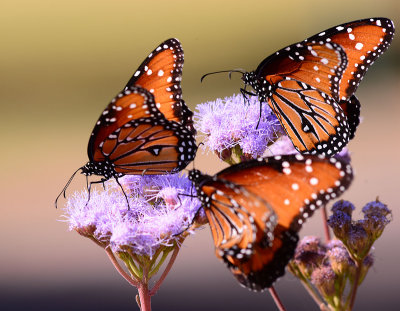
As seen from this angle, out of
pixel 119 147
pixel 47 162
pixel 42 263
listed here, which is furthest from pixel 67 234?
pixel 119 147

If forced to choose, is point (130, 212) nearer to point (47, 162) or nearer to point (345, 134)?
point (345, 134)

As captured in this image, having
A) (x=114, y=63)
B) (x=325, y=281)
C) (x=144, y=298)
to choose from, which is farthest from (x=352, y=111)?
(x=114, y=63)

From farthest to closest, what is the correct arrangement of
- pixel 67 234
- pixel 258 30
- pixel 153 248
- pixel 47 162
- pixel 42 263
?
pixel 258 30 < pixel 47 162 < pixel 67 234 < pixel 42 263 < pixel 153 248

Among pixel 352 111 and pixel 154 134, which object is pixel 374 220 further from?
pixel 154 134

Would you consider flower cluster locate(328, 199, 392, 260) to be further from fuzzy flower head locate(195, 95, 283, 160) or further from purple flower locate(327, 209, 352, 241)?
fuzzy flower head locate(195, 95, 283, 160)

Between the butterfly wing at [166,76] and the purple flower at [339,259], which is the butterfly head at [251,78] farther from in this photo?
the purple flower at [339,259]

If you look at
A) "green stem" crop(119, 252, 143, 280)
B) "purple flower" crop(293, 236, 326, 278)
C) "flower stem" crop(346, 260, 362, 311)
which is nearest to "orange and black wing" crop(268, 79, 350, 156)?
"purple flower" crop(293, 236, 326, 278)
